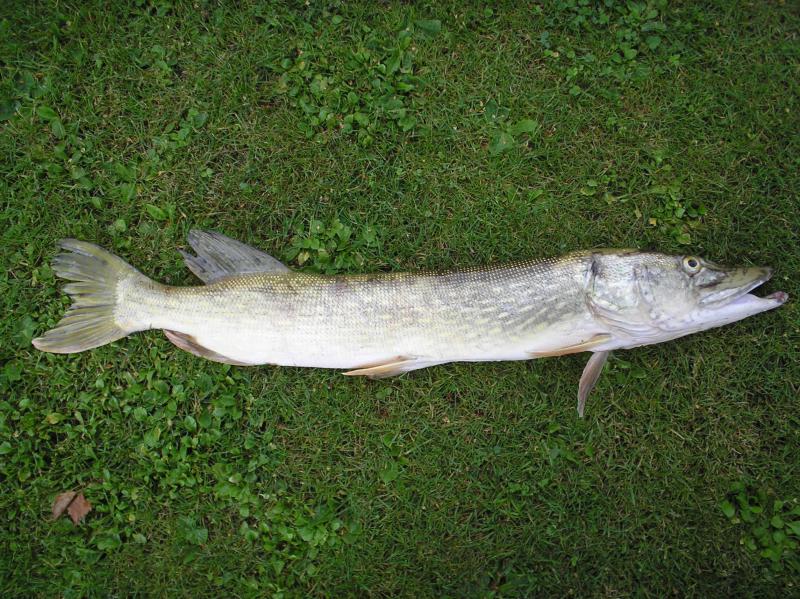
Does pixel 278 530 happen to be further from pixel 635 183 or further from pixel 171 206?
pixel 635 183

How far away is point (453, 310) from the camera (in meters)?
2.96

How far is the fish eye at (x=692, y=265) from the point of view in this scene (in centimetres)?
291

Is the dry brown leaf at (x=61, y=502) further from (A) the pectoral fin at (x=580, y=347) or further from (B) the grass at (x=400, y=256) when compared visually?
(A) the pectoral fin at (x=580, y=347)

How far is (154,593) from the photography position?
3291 mm

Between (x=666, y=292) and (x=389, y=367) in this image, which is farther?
(x=389, y=367)

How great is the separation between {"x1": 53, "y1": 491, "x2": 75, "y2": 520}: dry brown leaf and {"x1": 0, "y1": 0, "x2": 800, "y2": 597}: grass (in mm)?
61

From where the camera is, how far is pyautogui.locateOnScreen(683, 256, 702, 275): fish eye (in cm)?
291

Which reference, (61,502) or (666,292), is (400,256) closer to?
(666,292)

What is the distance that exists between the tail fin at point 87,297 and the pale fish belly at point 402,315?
0.53 meters

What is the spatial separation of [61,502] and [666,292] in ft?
12.8

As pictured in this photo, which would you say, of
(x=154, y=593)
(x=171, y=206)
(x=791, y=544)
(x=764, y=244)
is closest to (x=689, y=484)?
(x=791, y=544)

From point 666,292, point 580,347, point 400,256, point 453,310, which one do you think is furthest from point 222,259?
point 666,292

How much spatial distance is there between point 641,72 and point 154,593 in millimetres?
4665

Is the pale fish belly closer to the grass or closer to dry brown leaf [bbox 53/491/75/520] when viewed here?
the grass
